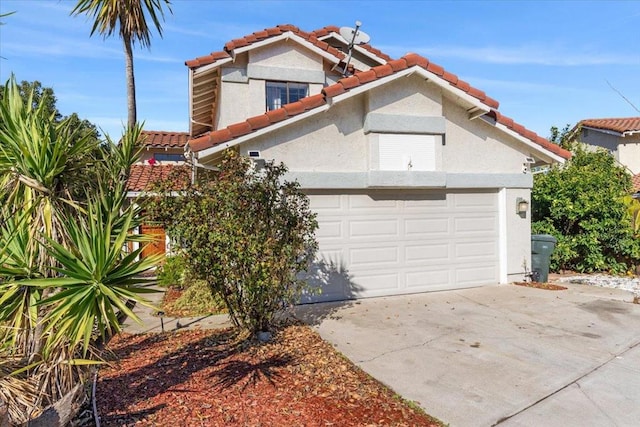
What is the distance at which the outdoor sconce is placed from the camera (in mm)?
10477

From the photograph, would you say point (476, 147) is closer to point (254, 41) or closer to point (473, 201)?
point (473, 201)

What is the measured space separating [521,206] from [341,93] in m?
5.50

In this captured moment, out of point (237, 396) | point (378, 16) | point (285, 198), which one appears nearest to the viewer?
point (237, 396)

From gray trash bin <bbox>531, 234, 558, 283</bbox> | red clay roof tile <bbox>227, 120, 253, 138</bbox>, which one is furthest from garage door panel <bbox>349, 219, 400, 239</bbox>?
gray trash bin <bbox>531, 234, 558, 283</bbox>

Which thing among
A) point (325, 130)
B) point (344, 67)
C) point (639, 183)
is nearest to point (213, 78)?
point (344, 67)

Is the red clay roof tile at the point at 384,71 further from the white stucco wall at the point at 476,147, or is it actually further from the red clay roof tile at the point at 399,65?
the white stucco wall at the point at 476,147

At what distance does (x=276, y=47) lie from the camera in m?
12.2

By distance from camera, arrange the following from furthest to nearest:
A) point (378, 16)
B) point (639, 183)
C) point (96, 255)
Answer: point (639, 183) → point (378, 16) → point (96, 255)

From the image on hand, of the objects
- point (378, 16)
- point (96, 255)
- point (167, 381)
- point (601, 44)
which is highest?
point (378, 16)

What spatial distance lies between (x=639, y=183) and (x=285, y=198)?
58.5ft

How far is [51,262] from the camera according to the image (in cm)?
349

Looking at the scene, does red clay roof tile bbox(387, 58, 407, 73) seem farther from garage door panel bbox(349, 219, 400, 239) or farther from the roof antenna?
garage door panel bbox(349, 219, 400, 239)

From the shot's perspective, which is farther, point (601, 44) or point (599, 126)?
point (599, 126)

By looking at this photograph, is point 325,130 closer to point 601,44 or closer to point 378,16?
point 601,44
